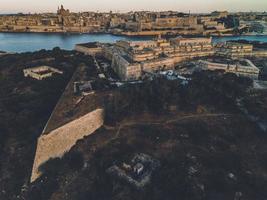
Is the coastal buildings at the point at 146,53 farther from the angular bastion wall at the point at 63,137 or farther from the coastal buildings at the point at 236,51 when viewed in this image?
the angular bastion wall at the point at 63,137

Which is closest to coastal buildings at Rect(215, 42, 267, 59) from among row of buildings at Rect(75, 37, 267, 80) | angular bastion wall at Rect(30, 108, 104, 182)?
row of buildings at Rect(75, 37, 267, 80)

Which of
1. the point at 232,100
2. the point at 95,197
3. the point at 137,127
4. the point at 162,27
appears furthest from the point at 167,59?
the point at 162,27

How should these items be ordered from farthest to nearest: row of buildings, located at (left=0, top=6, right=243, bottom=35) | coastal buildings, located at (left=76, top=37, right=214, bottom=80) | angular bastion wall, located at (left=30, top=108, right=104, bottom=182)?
1. row of buildings, located at (left=0, top=6, right=243, bottom=35)
2. coastal buildings, located at (left=76, top=37, right=214, bottom=80)
3. angular bastion wall, located at (left=30, top=108, right=104, bottom=182)

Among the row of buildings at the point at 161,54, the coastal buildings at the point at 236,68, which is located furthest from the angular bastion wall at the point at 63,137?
the coastal buildings at the point at 236,68

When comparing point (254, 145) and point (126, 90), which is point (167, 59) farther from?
point (254, 145)

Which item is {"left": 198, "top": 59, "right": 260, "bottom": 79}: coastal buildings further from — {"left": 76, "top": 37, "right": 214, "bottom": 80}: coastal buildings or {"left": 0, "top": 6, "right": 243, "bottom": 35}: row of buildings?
{"left": 0, "top": 6, "right": 243, "bottom": 35}: row of buildings
